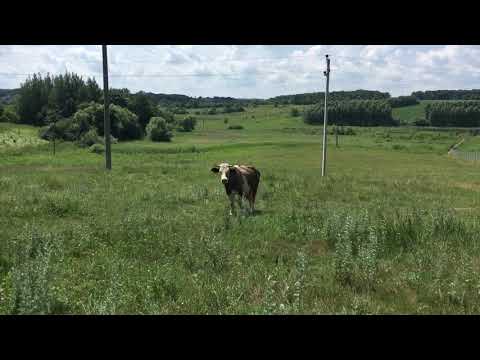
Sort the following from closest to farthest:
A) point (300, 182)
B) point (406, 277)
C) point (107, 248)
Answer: point (406, 277) < point (107, 248) < point (300, 182)

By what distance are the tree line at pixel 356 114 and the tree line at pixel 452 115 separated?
11.6 meters

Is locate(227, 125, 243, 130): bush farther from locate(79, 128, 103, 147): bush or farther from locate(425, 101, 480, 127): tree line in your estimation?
locate(79, 128, 103, 147): bush

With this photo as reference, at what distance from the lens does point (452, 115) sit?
14438 cm

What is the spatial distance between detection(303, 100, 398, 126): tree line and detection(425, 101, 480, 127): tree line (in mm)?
11608

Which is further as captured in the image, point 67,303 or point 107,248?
point 107,248

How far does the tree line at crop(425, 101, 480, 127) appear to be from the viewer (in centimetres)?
14288

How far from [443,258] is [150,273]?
4.74 meters

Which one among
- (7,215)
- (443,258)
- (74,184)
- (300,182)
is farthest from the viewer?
(300,182)

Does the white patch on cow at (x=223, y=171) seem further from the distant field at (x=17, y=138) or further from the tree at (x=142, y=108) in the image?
the tree at (x=142, y=108)
